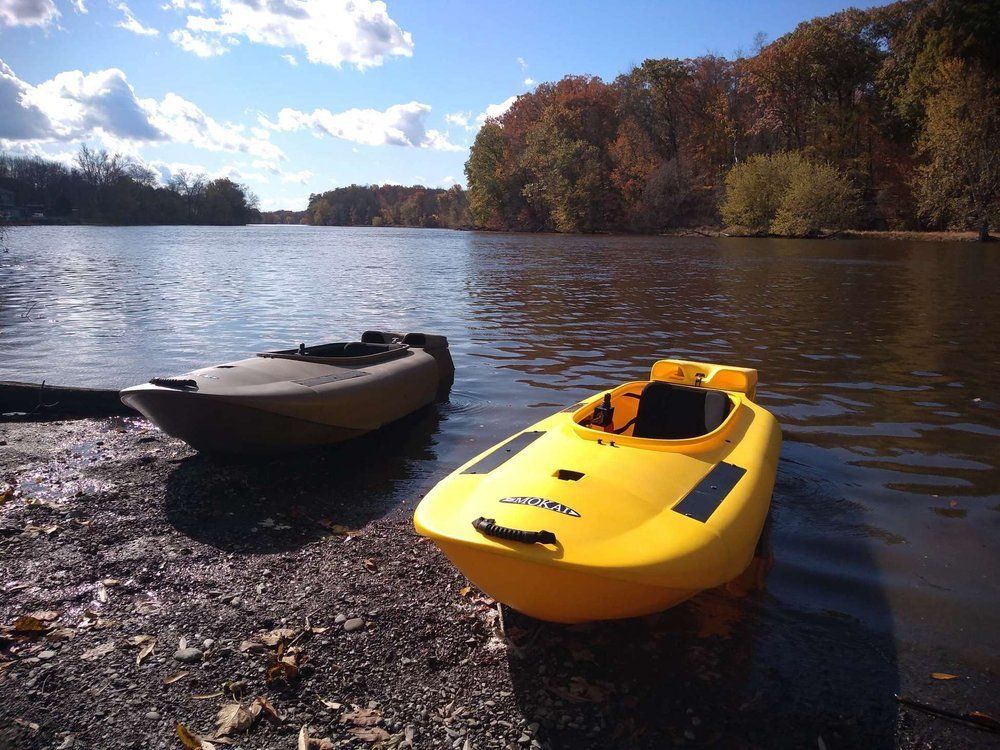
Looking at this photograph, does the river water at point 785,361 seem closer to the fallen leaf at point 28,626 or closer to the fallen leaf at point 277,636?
the fallen leaf at point 277,636

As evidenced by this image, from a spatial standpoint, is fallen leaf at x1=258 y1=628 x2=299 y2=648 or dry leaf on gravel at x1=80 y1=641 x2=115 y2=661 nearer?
dry leaf on gravel at x1=80 y1=641 x2=115 y2=661

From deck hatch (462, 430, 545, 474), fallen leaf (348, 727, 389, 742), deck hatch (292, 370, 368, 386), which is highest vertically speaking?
deck hatch (292, 370, 368, 386)

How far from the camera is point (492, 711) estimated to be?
2.83 meters

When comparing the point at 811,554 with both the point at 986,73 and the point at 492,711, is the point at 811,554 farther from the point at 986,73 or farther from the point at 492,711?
the point at 986,73

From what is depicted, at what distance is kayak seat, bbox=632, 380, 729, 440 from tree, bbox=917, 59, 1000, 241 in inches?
1628

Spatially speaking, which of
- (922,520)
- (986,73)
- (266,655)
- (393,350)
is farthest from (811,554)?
(986,73)

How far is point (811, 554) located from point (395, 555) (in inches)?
108

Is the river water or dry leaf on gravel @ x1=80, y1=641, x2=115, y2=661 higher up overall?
the river water

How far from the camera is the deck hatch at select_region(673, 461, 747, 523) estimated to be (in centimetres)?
347

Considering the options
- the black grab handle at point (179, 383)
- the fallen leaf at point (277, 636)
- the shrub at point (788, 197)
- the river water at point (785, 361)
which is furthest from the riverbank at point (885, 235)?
the fallen leaf at point (277, 636)

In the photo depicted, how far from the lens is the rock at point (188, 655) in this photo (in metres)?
3.08

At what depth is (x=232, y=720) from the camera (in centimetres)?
273

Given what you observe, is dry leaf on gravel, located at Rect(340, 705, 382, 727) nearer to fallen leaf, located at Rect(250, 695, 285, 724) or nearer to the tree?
fallen leaf, located at Rect(250, 695, 285, 724)

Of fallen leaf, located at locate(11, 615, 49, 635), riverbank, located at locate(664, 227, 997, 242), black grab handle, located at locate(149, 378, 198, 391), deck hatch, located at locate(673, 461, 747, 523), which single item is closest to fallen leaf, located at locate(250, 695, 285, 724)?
fallen leaf, located at locate(11, 615, 49, 635)
